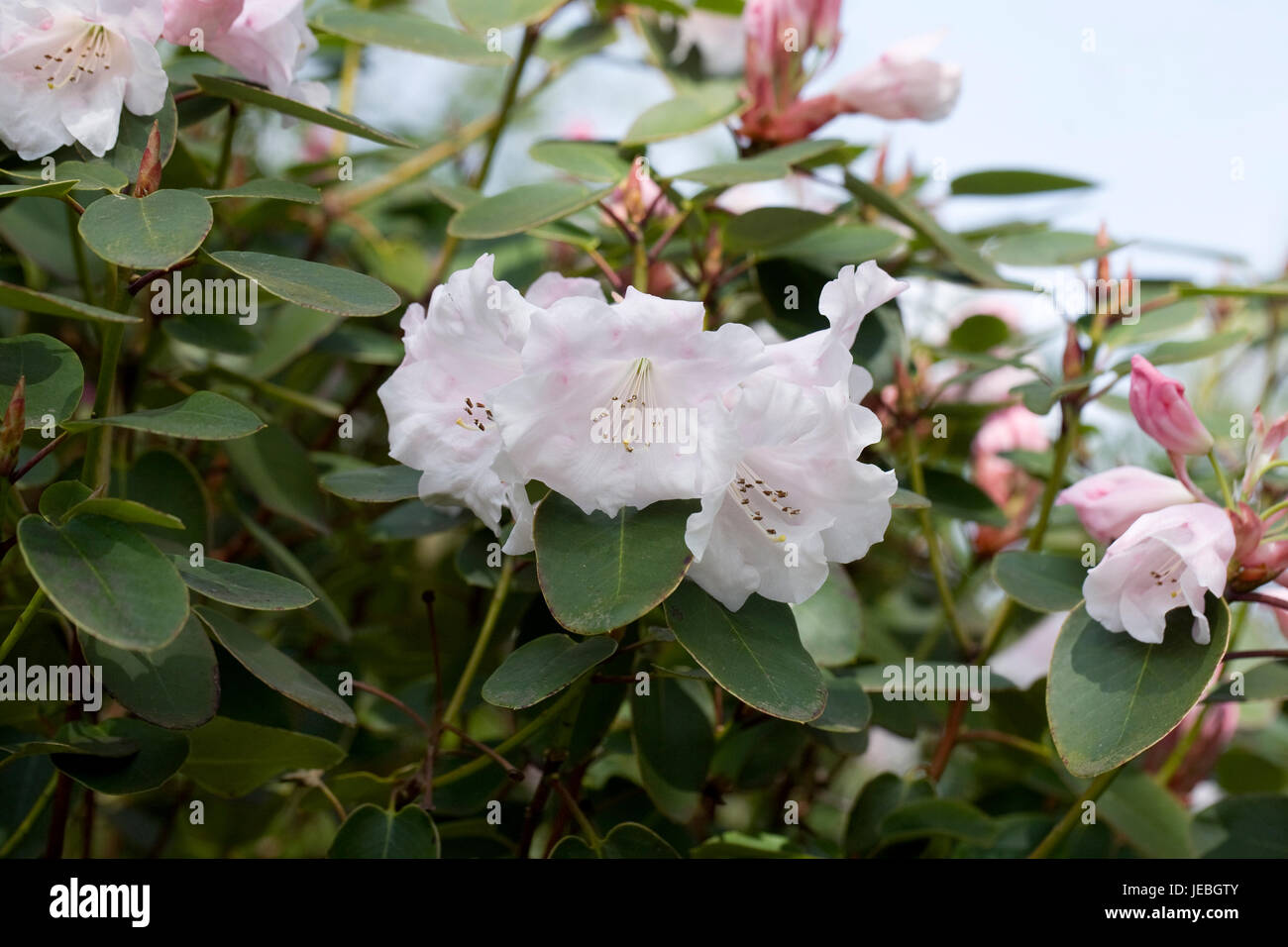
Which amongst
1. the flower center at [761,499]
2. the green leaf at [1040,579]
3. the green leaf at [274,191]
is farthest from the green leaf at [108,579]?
the green leaf at [1040,579]

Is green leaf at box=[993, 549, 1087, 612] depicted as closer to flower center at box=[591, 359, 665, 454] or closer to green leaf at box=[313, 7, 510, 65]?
flower center at box=[591, 359, 665, 454]

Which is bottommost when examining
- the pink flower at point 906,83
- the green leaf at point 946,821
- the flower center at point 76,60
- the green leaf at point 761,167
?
the green leaf at point 946,821

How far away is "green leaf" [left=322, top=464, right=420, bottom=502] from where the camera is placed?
79 centimetres

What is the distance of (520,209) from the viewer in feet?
2.93

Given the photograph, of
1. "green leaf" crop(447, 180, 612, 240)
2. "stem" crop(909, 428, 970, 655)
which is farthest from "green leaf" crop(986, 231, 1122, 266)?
"green leaf" crop(447, 180, 612, 240)

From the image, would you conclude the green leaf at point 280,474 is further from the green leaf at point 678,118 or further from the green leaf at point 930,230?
the green leaf at point 930,230

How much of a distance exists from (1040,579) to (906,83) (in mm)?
486

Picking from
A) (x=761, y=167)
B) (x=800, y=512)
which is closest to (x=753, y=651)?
(x=800, y=512)

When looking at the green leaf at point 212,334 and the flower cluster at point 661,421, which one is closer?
the flower cluster at point 661,421

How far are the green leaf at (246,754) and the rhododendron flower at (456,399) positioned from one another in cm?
22

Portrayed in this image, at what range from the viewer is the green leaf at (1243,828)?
97cm

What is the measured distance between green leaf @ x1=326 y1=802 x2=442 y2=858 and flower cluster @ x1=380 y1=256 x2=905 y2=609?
0.22 meters
